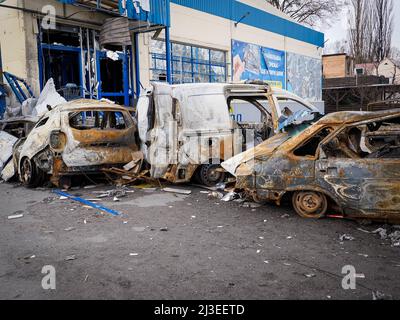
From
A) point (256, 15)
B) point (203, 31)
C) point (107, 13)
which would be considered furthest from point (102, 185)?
point (256, 15)

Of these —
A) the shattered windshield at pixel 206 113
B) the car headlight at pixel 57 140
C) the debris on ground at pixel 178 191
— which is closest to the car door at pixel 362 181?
the shattered windshield at pixel 206 113

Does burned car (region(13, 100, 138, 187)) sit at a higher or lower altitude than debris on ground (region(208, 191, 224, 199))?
higher

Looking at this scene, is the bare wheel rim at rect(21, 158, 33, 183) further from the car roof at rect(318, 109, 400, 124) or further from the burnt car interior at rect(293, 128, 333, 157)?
the car roof at rect(318, 109, 400, 124)

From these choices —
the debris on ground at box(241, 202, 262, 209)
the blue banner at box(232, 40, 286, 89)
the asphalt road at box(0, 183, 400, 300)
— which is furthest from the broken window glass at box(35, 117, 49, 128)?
the blue banner at box(232, 40, 286, 89)

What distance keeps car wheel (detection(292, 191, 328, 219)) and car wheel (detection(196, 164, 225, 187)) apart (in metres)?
2.36

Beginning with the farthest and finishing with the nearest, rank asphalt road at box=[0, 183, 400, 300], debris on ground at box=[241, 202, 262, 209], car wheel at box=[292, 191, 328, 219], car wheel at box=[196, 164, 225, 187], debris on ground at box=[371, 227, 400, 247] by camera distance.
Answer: car wheel at box=[196, 164, 225, 187] → debris on ground at box=[241, 202, 262, 209] → car wheel at box=[292, 191, 328, 219] → debris on ground at box=[371, 227, 400, 247] → asphalt road at box=[0, 183, 400, 300]

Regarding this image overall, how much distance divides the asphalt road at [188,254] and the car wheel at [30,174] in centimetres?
145

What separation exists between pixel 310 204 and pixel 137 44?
10551 mm

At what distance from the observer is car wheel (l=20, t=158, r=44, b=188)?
25.5ft

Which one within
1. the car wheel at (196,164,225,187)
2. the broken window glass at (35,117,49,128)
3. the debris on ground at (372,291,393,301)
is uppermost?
the broken window glass at (35,117,49,128)

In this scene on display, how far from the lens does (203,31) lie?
17.0m

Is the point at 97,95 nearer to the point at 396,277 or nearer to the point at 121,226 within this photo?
the point at 121,226

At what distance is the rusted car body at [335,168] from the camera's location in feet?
15.7
